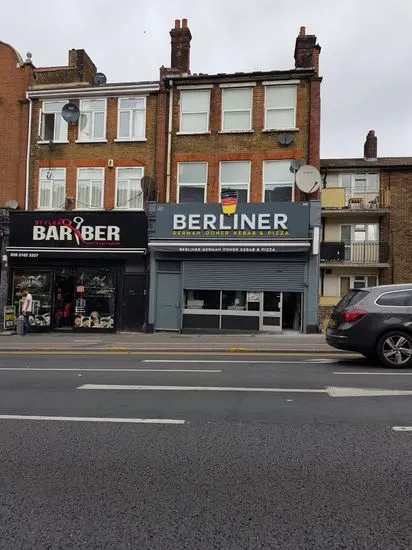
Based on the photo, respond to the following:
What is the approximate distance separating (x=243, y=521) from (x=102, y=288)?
18.2 m

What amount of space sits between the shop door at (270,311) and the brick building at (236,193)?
0.04 meters

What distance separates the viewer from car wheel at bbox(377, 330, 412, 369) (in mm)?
9969

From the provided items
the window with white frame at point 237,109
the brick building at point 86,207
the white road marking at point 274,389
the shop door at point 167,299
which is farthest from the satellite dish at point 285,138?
the white road marking at point 274,389

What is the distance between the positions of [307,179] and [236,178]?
3110 millimetres

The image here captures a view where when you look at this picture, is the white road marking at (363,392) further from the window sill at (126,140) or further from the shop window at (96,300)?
the window sill at (126,140)

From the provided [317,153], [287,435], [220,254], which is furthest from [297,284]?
[287,435]

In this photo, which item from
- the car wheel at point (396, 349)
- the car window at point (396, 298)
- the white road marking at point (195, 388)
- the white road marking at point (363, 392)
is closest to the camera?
the white road marking at point (363, 392)

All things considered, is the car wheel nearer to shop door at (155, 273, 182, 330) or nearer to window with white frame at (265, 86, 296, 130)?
shop door at (155, 273, 182, 330)

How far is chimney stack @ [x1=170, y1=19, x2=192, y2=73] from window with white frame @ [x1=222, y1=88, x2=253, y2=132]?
104 inches

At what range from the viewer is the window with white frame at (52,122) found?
2227cm

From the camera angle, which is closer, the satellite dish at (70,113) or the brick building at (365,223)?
the satellite dish at (70,113)

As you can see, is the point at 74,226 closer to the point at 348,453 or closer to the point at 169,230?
the point at 169,230

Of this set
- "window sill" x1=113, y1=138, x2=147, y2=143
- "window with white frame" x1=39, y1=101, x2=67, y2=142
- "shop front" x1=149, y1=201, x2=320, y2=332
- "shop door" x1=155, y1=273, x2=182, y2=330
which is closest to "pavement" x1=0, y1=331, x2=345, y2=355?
"shop front" x1=149, y1=201, x2=320, y2=332

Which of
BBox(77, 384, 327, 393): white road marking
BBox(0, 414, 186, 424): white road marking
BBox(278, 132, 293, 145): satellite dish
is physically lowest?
BBox(0, 414, 186, 424): white road marking
